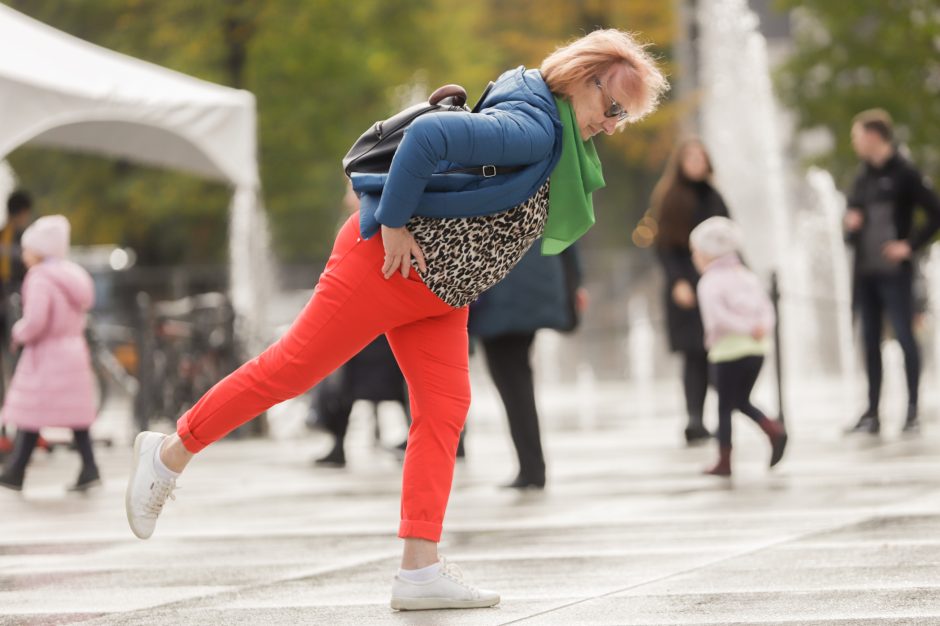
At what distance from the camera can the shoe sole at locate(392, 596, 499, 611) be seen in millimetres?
5188

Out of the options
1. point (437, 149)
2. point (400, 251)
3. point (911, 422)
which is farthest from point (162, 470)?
point (911, 422)

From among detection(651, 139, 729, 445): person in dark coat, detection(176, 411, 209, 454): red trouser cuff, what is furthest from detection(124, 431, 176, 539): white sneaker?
detection(651, 139, 729, 445): person in dark coat

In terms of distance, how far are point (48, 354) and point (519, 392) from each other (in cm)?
270

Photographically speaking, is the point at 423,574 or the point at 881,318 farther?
the point at 881,318

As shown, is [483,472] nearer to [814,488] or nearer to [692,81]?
[814,488]

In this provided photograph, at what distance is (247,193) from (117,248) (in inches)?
952

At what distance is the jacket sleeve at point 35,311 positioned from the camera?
9.69 m

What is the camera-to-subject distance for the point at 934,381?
20578 mm

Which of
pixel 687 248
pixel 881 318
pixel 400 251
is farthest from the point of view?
pixel 881 318

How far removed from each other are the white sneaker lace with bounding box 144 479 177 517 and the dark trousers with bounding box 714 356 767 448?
Answer: 4.46 meters

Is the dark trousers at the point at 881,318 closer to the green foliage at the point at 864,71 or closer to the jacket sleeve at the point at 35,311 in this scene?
the jacket sleeve at the point at 35,311

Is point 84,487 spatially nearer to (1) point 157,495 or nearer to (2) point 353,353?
(1) point 157,495

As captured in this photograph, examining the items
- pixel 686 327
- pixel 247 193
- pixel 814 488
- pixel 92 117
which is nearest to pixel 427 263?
pixel 814 488

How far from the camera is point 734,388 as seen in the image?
9297mm
